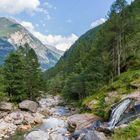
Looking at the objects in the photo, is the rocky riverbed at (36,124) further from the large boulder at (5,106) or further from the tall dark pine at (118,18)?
the tall dark pine at (118,18)

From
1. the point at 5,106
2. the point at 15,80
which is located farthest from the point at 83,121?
the point at 15,80

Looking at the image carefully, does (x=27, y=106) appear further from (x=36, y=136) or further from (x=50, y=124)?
(x=36, y=136)

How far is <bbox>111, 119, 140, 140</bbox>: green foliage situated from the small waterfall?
735cm

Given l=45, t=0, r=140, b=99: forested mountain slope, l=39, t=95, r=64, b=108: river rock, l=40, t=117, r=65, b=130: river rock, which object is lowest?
l=39, t=95, r=64, b=108: river rock

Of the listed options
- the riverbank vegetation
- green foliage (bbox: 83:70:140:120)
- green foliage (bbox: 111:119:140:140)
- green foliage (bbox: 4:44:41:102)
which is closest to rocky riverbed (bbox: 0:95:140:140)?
green foliage (bbox: 111:119:140:140)

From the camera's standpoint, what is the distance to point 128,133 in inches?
896

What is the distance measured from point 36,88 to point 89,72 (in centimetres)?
1428

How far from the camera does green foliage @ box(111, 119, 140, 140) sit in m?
22.3

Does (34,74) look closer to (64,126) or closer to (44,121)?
(44,121)

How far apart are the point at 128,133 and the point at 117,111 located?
11044 mm

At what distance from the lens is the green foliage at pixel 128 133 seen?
878 inches

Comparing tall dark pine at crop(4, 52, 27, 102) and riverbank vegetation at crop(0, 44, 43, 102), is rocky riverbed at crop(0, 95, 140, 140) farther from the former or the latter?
tall dark pine at crop(4, 52, 27, 102)

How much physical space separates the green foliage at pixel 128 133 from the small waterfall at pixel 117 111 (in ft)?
24.1

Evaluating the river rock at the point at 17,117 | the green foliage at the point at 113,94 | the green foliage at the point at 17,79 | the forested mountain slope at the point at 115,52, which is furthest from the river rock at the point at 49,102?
the green foliage at the point at 113,94
